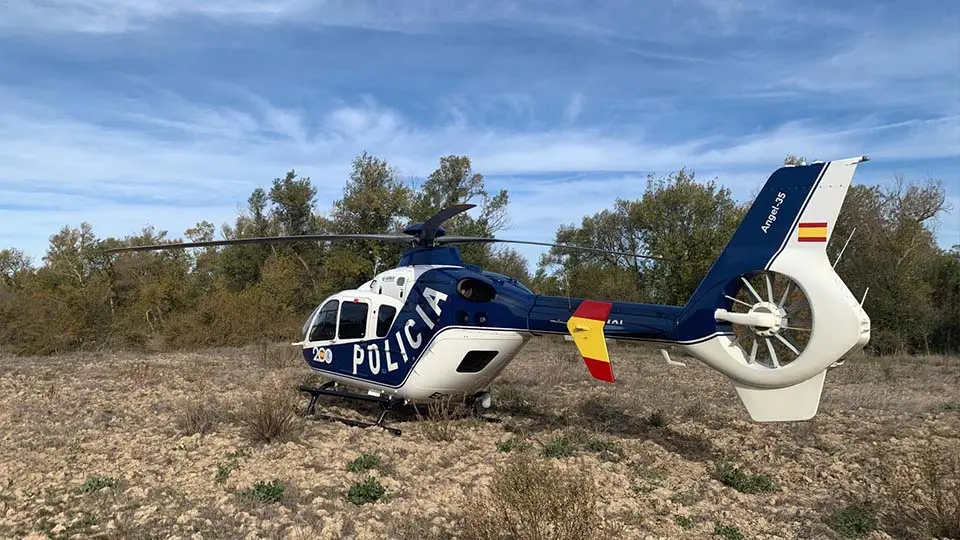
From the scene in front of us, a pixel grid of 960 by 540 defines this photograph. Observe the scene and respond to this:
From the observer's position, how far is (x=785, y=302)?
6.72 m

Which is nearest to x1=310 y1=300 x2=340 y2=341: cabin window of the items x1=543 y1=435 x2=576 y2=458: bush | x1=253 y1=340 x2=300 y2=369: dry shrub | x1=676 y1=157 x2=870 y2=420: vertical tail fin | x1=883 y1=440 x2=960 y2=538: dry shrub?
x1=543 y1=435 x2=576 y2=458: bush

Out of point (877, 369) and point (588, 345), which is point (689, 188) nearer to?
point (877, 369)

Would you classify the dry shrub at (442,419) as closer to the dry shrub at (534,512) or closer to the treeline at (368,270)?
the dry shrub at (534,512)

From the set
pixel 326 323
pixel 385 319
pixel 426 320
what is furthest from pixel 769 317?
pixel 326 323

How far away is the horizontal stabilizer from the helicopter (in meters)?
0.01

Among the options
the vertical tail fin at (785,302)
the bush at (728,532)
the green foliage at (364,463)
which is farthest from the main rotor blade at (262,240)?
the bush at (728,532)

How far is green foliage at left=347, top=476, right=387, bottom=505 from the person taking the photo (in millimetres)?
6523

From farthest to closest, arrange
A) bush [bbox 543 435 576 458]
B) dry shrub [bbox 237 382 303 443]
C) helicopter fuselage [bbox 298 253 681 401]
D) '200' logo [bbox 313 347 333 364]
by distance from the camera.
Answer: '200' logo [bbox 313 347 333 364], helicopter fuselage [bbox 298 253 681 401], dry shrub [bbox 237 382 303 443], bush [bbox 543 435 576 458]

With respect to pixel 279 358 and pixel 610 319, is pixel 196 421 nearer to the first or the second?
pixel 610 319

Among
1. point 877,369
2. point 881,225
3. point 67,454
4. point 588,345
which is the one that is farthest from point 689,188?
point 67,454

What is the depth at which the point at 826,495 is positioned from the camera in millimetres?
6738

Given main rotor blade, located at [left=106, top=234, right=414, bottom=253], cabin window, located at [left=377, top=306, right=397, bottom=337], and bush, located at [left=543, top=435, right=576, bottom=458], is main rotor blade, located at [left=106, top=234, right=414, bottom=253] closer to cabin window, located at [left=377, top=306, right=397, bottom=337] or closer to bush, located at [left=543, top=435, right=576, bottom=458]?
cabin window, located at [left=377, top=306, right=397, bottom=337]

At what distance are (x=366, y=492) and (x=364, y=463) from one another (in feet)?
3.37

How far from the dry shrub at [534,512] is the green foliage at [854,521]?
97.2 inches
